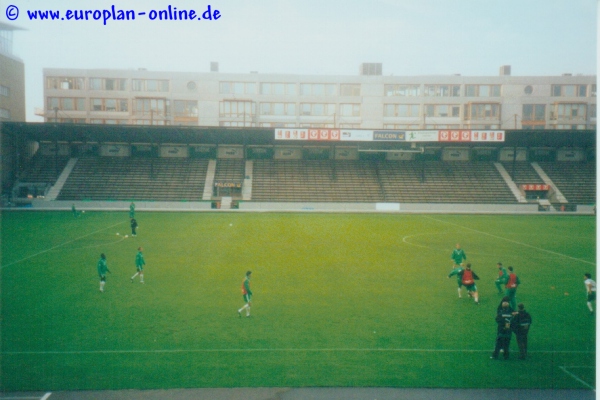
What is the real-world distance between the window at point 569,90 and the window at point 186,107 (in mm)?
59453

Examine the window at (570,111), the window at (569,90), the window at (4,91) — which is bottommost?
the window at (4,91)

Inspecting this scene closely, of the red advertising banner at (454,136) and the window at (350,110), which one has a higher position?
the window at (350,110)

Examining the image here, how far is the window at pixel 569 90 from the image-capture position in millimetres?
71562

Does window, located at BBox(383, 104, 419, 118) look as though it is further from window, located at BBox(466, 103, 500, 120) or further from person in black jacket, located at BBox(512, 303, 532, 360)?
person in black jacket, located at BBox(512, 303, 532, 360)

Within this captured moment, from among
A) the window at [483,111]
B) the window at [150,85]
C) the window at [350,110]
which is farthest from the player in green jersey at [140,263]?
the window at [483,111]

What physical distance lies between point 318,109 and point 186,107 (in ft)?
71.8

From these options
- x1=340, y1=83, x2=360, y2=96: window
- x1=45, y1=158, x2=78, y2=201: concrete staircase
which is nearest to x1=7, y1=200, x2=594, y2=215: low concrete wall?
x1=45, y1=158, x2=78, y2=201: concrete staircase

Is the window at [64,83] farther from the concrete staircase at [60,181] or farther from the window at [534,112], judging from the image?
the window at [534,112]

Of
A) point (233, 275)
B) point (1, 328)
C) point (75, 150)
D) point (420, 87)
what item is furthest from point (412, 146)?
point (1, 328)

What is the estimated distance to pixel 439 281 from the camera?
712 inches

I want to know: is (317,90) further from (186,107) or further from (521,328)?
→ (521,328)

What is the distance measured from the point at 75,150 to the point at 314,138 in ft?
112

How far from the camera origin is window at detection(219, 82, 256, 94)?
235 ft

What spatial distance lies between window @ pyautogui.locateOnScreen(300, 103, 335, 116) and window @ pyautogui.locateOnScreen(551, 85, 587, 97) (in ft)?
121
